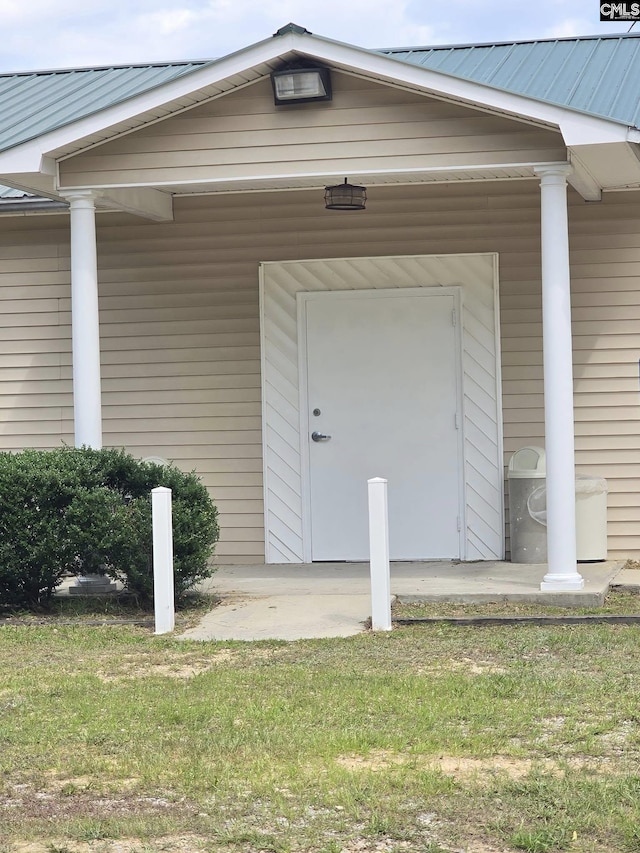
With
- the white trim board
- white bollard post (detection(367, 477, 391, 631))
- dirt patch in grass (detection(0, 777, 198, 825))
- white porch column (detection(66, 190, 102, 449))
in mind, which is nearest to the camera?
dirt patch in grass (detection(0, 777, 198, 825))

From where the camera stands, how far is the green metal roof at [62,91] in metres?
11.8

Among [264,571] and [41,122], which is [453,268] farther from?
[41,122]

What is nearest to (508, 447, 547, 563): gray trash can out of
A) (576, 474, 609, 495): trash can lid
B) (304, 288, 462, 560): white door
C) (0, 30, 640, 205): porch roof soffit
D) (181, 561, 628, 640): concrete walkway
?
(181, 561, 628, 640): concrete walkway

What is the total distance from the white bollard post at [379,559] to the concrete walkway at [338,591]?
19cm

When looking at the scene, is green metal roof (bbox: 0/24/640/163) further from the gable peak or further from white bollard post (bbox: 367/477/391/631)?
white bollard post (bbox: 367/477/391/631)

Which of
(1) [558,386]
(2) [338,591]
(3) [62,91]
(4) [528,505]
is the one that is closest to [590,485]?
(4) [528,505]

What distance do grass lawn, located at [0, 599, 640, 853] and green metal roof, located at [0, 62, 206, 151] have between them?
244 inches

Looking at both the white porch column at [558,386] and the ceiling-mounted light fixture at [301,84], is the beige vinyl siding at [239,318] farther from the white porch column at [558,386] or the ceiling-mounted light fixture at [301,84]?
the ceiling-mounted light fixture at [301,84]

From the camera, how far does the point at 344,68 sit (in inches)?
332

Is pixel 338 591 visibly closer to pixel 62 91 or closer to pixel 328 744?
pixel 328 744

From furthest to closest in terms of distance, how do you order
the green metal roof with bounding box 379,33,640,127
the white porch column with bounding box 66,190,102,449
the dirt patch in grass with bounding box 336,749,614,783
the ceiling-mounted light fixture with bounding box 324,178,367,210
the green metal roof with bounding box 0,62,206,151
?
the green metal roof with bounding box 0,62,206,151
the green metal roof with bounding box 379,33,640,127
the ceiling-mounted light fixture with bounding box 324,178,367,210
the white porch column with bounding box 66,190,102,449
the dirt patch in grass with bounding box 336,749,614,783

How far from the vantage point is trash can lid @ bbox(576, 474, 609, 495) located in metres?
9.80

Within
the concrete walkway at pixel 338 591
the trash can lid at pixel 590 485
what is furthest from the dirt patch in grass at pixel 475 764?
the trash can lid at pixel 590 485

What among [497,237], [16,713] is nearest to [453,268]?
[497,237]
